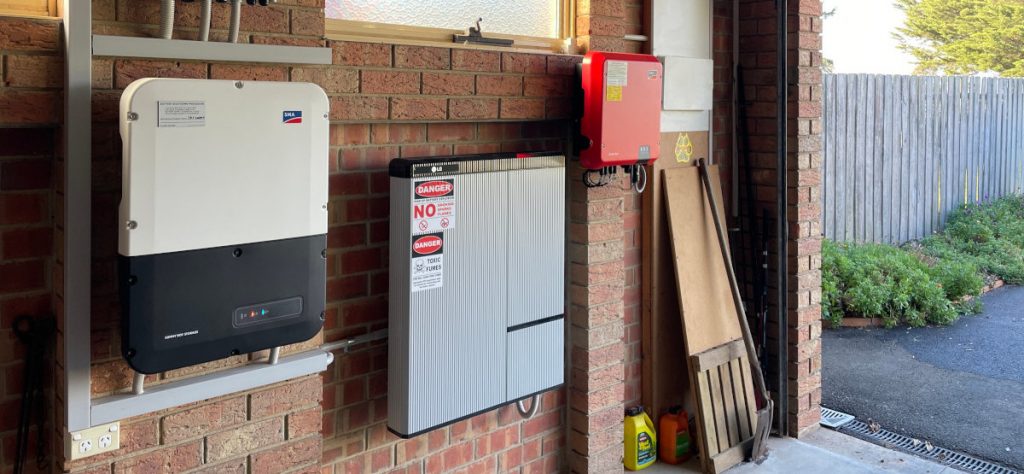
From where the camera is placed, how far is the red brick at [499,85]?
10.5 feet

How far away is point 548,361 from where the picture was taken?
3.44 metres

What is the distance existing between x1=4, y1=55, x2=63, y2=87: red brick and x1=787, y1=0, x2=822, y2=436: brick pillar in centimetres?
336

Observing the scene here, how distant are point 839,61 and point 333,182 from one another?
1530 cm

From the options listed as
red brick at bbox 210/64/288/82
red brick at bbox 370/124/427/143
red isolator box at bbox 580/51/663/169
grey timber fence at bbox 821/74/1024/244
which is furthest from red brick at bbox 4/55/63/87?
grey timber fence at bbox 821/74/1024/244

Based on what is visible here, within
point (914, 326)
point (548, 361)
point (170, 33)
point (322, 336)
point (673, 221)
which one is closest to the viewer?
point (170, 33)

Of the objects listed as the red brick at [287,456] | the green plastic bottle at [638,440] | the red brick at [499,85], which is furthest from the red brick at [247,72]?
the green plastic bottle at [638,440]

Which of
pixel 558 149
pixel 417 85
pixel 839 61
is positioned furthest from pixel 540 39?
pixel 839 61

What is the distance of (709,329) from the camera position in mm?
4250

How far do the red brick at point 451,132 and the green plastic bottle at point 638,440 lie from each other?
62.3 inches

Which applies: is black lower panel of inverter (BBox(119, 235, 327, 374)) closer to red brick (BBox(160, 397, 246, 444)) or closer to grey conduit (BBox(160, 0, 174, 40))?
red brick (BBox(160, 397, 246, 444))

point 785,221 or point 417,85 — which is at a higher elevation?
point 417,85

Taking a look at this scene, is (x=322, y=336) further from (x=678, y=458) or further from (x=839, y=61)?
(x=839, y=61)

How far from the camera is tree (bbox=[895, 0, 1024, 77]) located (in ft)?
53.2

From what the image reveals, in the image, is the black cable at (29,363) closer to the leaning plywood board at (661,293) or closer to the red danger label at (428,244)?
the red danger label at (428,244)
